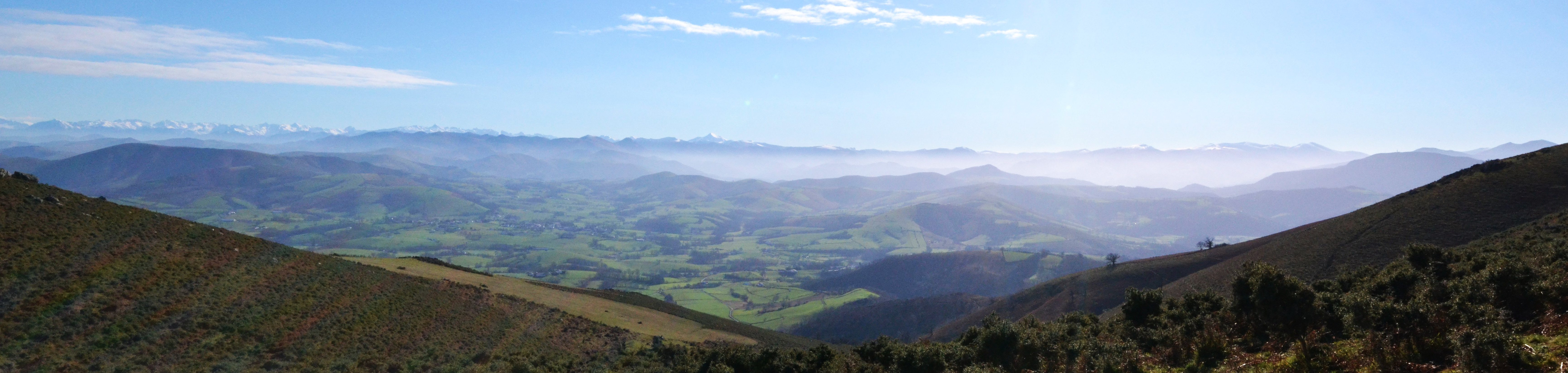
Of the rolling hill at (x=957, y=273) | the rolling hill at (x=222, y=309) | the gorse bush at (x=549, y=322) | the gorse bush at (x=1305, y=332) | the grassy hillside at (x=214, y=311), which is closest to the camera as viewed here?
the gorse bush at (x=1305, y=332)

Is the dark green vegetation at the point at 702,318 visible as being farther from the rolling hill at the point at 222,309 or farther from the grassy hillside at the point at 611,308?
the rolling hill at the point at 222,309

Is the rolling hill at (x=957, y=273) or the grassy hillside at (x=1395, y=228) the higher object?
the grassy hillside at (x=1395, y=228)

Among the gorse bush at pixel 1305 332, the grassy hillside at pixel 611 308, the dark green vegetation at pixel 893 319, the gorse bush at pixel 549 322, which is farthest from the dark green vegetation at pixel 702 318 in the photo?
the dark green vegetation at pixel 893 319

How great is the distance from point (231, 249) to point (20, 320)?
40.1ft

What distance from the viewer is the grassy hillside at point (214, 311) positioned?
26.0m

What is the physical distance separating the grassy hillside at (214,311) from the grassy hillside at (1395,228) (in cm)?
3846

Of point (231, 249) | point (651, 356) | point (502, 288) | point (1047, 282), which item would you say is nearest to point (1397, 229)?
point (1047, 282)

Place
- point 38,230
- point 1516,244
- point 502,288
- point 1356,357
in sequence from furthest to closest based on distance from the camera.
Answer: point 502,288
point 1516,244
point 38,230
point 1356,357

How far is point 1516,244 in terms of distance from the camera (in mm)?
34312

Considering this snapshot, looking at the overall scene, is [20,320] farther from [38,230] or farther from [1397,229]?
[1397,229]

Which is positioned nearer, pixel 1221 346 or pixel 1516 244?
pixel 1221 346

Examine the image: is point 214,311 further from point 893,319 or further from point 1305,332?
point 893,319

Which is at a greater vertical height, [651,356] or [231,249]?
[231,249]

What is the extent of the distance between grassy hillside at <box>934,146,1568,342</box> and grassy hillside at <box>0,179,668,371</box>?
3846 cm
